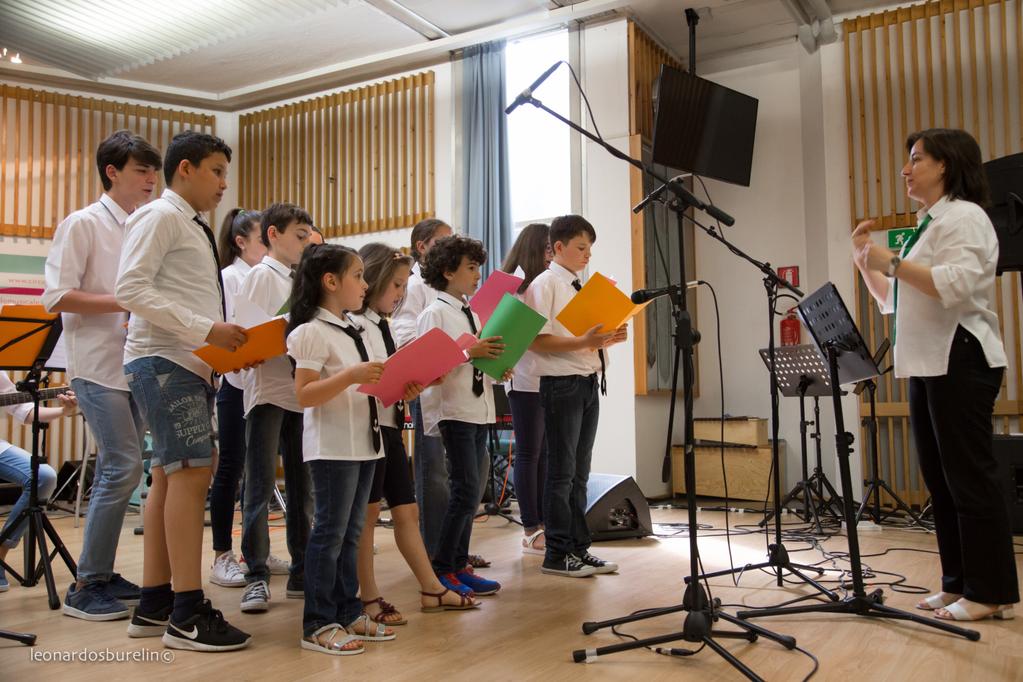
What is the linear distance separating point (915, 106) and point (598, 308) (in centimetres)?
411

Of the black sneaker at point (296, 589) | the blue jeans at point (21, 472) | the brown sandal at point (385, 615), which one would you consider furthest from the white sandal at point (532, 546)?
the blue jeans at point (21, 472)

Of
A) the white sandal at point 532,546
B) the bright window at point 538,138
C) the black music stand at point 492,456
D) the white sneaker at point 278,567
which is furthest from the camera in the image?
the bright window at point 538,138

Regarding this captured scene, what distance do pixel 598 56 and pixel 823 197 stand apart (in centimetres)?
199

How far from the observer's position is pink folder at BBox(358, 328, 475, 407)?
234 cm

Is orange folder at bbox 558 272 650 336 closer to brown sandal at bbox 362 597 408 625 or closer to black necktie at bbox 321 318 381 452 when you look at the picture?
black necktie at bbox 321 318 381 452

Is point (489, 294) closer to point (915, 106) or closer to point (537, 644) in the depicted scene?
point (537, 644)

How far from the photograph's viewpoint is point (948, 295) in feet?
8.11

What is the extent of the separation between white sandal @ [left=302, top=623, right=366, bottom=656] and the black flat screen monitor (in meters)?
2.92

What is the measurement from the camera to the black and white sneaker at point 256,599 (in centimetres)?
274

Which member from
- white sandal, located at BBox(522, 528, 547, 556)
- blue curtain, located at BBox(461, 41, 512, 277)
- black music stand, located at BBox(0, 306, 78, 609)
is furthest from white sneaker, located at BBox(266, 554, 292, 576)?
blue curtain, located at BBox(461, 41, 512, 277)

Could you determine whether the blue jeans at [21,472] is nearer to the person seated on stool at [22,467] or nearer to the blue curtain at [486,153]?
the person seated on stool at [22,467]

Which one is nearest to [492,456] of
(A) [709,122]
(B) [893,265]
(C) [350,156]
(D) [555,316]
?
(D) [555,316]

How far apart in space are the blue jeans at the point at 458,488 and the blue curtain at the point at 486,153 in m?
3.74

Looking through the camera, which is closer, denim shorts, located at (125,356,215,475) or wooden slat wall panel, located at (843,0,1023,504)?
denim shorts, located at (125,356,215,475)
